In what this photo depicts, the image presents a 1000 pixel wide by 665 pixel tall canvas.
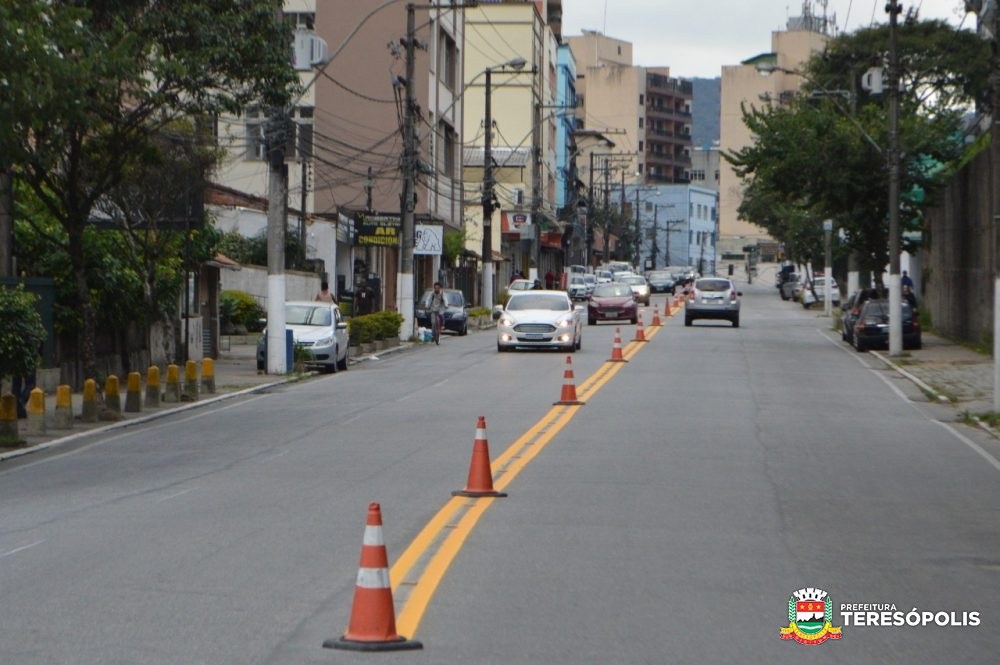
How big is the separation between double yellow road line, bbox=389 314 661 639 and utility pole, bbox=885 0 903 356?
20.8 m

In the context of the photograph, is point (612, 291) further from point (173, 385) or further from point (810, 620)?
point (810, 620)

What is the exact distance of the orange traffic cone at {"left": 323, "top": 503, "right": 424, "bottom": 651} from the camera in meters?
7.71

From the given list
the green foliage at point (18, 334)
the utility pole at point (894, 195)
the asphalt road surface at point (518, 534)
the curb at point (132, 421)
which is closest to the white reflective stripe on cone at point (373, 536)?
the asphalt road surface at point (518, 534)

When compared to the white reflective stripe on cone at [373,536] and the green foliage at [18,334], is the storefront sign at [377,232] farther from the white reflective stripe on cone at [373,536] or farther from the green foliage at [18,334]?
the white reflective stripe on cone at [373,536]

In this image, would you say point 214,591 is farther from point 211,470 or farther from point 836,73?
point 836,73

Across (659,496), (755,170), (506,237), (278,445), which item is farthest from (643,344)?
(506,237)

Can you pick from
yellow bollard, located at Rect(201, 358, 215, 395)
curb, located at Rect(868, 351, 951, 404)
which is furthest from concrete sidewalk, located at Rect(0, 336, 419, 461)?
curb, located at Rect(868, 351, 951, 404)

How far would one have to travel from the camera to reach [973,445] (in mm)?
19500

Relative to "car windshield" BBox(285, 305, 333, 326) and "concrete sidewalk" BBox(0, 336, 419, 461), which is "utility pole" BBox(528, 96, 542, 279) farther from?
"car windshield" BBox(285, 305, 333, 326)

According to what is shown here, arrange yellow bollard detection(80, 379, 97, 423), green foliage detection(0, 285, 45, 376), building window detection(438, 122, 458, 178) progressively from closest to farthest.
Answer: green foliage detection(0, 285, 45, 376) < yellow bollard detection(80, 379, 97, 423) < building window detection(438, 122, 458, 178)

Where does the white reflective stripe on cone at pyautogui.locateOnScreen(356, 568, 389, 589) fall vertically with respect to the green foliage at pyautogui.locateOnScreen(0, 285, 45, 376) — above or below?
below

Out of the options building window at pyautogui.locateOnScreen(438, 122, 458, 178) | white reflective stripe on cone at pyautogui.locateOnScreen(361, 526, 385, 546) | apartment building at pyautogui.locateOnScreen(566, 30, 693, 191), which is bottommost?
white reflective stripe on cone at pyautogui.locateOnScreen(361, 526, 385, 546)

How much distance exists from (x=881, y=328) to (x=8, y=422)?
87.5 ft

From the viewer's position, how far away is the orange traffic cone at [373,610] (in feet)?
25.3
